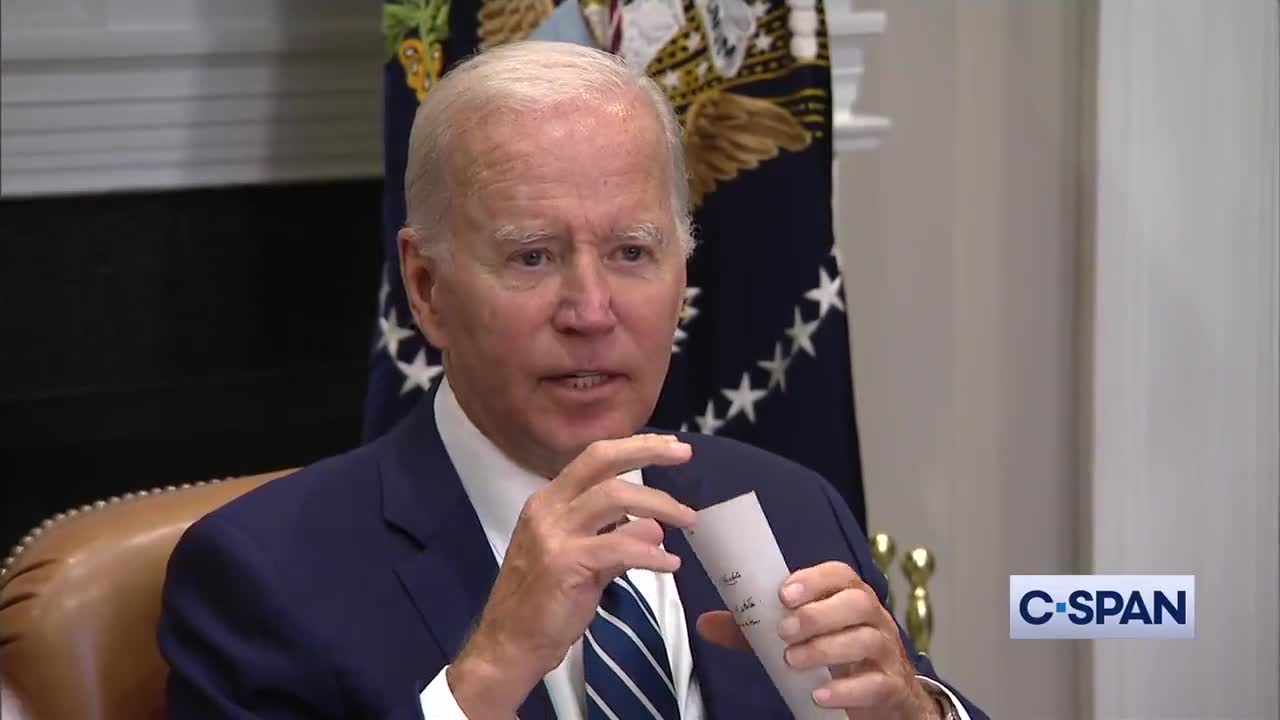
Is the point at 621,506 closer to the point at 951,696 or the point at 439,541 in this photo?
the point at 439,541

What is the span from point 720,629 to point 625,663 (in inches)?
3.9

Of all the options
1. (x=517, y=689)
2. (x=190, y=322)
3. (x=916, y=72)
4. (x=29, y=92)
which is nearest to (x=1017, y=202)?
(x=916, y=72)

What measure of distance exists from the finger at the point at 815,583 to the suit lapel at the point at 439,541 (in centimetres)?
29

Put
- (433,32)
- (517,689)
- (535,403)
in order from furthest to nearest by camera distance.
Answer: (433,32) → (535,403) → (517,689)

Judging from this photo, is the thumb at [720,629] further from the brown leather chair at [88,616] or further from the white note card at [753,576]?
the brown leather chair at [88,616]

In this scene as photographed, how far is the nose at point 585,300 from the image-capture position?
4.80 feet

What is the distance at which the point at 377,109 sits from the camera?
3.10m

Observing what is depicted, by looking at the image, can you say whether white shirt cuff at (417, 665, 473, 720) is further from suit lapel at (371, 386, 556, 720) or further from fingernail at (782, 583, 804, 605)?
fingernail at (782, 583, 804, 605)

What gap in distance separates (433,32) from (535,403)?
3.90 ft

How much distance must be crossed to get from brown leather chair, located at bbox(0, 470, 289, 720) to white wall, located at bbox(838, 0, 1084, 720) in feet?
6.02

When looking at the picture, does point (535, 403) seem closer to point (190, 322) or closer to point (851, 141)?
point (851, 141)

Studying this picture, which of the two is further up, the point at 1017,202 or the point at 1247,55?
the point at 1247,55

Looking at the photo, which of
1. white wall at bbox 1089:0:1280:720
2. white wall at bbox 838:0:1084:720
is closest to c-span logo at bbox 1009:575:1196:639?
white wall at bbox 1089:0:1280:720

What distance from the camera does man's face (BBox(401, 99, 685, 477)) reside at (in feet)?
4.85
